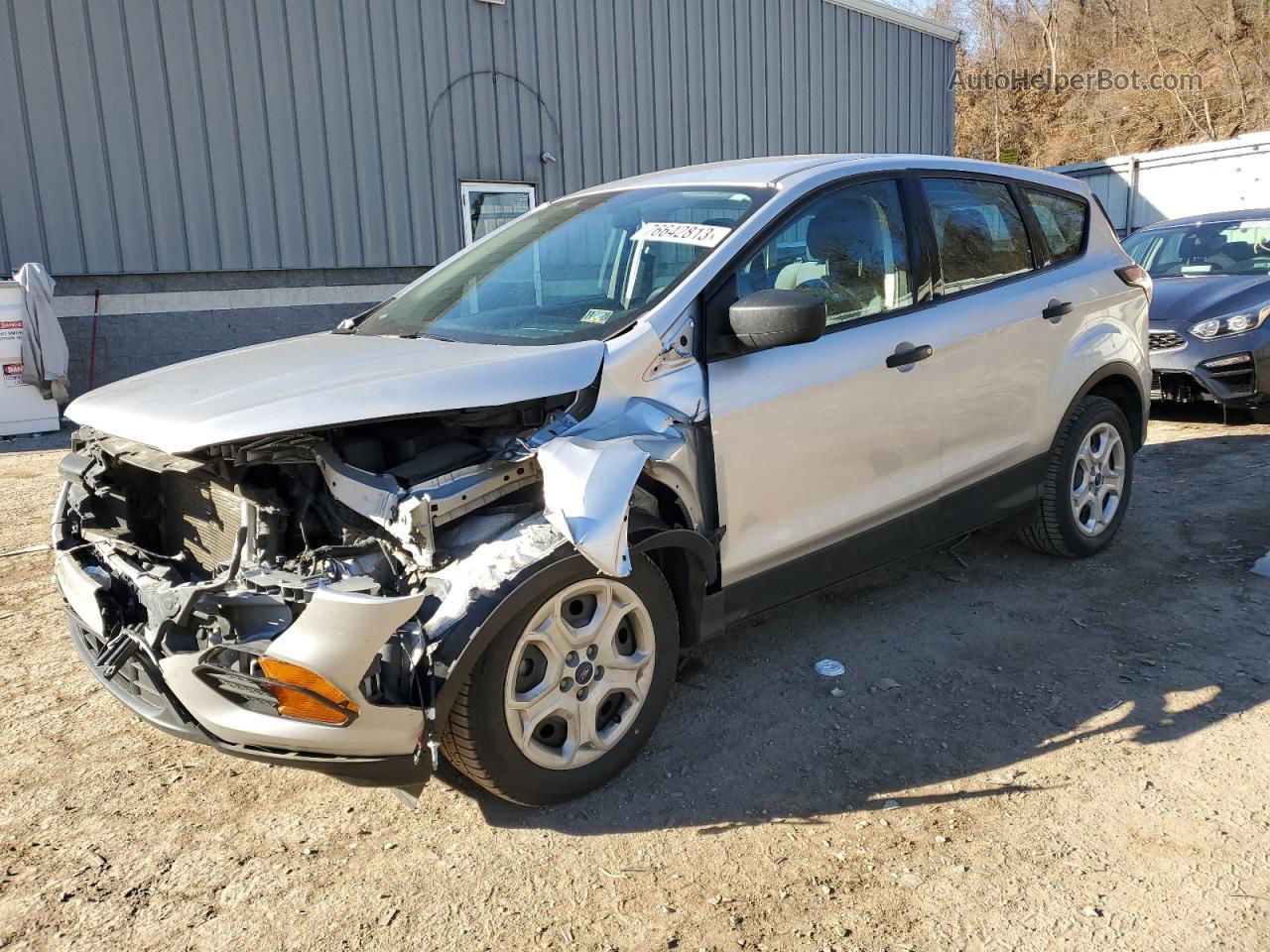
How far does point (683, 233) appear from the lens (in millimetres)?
→ 3342

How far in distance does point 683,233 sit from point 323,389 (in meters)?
1.36

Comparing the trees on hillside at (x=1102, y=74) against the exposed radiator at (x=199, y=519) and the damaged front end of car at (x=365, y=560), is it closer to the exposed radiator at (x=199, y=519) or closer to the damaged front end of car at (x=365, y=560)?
the damaged front end of car at (x=365, y=560)

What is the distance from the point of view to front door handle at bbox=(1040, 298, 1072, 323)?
13.8 feet

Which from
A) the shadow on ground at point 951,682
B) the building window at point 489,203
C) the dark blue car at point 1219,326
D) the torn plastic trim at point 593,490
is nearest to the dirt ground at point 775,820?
the shadow on ground at point 951,682

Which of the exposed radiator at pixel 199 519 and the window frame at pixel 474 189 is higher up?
the window frame at pixel 474 189

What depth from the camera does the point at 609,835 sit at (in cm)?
275

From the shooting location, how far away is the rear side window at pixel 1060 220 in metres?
4.43

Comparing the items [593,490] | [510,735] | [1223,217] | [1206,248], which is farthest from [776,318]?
[1223,217]

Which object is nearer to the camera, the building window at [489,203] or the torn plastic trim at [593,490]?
the torn plastic trim at [593,490]

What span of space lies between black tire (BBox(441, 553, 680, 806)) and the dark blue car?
6.08m

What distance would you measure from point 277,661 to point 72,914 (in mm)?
854

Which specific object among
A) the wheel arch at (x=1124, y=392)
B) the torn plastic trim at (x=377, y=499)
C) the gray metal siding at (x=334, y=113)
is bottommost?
the wheel arch at (x=1124, y=392)

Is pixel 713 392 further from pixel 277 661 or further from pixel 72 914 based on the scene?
pixel 72 914

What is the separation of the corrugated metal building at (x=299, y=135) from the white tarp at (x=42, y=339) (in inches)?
31.4
